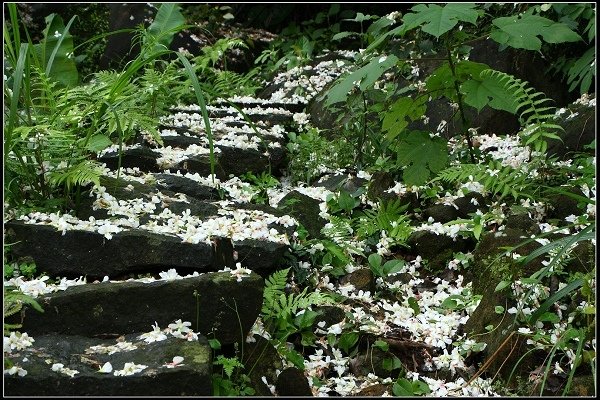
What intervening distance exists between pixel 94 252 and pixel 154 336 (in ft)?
2.15

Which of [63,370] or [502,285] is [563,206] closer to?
[502,285]

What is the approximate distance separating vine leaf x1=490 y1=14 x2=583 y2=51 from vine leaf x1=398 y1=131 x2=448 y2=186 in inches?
33.2

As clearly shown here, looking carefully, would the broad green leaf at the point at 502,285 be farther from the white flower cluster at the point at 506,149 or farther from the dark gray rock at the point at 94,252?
the white flower cluster at the point at 506,149

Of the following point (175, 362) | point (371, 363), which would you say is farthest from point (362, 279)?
point (175, 362)

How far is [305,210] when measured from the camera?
4691 millimetres

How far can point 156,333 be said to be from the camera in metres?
2.93

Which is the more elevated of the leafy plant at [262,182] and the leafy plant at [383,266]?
the leafy plant at [262,182]

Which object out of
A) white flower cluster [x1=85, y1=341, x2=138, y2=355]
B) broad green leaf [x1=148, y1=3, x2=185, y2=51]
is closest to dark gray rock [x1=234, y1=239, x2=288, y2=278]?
white flower cluster [x1=85, y1=341, x2=138, y2=355]

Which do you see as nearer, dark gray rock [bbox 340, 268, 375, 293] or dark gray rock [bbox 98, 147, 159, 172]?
dark gray rock [bbox 340, 268, 375, 293]

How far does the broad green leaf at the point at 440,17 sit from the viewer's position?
12.3ft

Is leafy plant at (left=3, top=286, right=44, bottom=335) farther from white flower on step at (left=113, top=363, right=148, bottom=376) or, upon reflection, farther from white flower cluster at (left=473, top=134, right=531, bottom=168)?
white flower cluster at (left=473, top=134, right=531, bottom=168)

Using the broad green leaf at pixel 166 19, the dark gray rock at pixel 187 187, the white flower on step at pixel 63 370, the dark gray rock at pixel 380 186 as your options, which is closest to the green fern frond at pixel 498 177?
the dark gray rock at pixel 380 186

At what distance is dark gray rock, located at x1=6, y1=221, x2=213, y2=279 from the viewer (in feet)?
10.8

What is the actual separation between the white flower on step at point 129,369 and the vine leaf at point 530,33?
271cm
